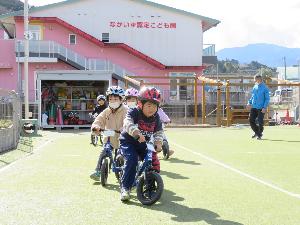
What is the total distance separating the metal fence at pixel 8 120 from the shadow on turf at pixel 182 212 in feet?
23.1

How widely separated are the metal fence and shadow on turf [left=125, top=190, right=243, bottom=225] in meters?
7.04

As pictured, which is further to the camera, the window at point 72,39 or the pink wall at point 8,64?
the window at point 72,39

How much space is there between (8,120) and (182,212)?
29.9 feet

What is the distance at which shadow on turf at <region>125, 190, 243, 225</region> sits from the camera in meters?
5.89

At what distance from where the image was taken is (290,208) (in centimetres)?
650

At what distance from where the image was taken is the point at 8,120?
47.7ft

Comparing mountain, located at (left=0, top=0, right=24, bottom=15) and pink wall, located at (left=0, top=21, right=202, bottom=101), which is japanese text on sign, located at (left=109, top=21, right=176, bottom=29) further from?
mountain, located at (left=0, top=0, right=24, bottom=15)

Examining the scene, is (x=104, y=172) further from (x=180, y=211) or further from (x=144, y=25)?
(x=144, y=25)

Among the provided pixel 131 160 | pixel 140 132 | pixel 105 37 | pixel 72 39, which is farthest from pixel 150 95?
pixel 105 37

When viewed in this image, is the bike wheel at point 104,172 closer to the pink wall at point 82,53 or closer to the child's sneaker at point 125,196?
the child's sneaker at point 125,196

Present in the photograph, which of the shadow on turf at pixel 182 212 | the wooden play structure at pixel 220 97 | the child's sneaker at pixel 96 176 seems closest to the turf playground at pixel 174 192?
the shadow on turf at pixel 182 212

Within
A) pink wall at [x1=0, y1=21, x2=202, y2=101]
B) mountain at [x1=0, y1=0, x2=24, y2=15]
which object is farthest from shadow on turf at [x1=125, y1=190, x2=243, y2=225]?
mountain at [x1=0, y1=0, x2=24, y2=15]

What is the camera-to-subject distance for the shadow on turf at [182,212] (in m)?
5.89

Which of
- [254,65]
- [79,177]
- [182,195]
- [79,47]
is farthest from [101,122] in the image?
[254,65]
